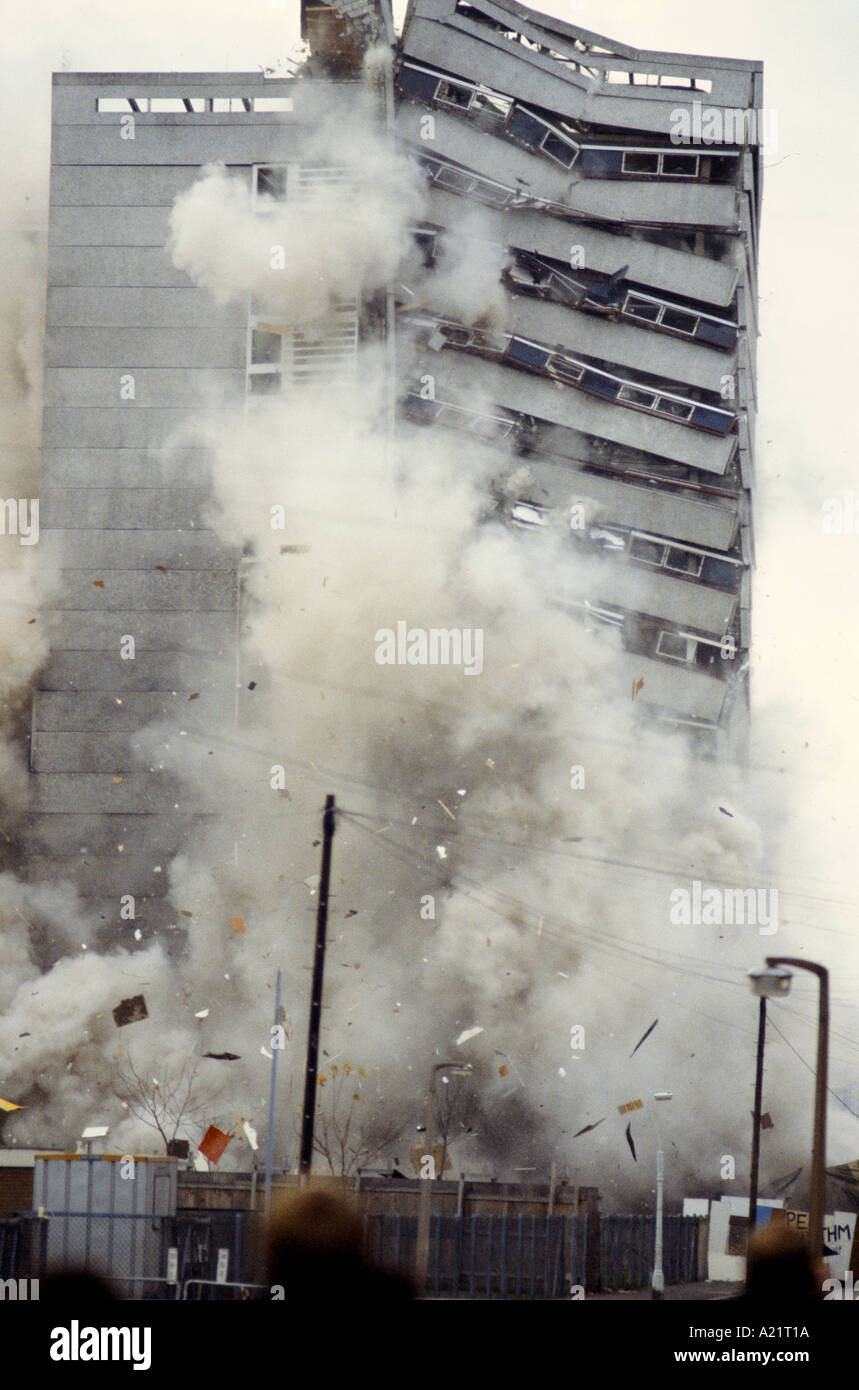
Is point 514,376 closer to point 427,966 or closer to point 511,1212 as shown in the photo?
point 427,966

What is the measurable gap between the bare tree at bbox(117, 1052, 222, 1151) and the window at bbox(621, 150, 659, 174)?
94.7 feet

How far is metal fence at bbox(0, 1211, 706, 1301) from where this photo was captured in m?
19.5

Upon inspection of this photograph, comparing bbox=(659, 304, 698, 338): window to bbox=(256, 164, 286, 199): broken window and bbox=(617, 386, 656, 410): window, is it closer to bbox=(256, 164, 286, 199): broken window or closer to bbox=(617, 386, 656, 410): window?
bbox=(617, 386, 656, 410): window

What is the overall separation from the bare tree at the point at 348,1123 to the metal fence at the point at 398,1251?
10501 millimetres

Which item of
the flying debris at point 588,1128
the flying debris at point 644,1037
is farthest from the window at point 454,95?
the flying debris at point 588,1128

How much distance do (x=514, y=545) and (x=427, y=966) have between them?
12263 millimetres

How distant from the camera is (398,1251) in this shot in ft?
78.4

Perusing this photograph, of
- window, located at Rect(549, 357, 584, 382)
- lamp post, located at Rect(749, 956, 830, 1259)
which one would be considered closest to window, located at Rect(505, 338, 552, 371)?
window, located at Rect(549, 357, 584, 382)

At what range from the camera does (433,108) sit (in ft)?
148

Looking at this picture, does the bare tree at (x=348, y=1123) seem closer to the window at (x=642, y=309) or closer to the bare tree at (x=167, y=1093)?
the bare tree at (x=167, y=1093)

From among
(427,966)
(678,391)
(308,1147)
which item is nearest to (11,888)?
(427,966)

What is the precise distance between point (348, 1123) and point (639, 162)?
28.9 metres

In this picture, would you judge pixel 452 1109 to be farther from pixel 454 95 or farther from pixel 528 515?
pixel 454 95

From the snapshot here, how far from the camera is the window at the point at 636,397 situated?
4534cm
